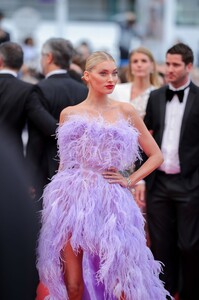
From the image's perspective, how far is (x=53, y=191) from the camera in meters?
5.37

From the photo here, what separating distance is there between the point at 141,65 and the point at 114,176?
300 centimetres

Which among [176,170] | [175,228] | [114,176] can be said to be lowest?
[175,228]

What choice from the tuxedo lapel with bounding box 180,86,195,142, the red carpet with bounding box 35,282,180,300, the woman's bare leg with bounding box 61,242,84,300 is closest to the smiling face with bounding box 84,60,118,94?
the woman's bare leg with bounding box 61,242,84,300

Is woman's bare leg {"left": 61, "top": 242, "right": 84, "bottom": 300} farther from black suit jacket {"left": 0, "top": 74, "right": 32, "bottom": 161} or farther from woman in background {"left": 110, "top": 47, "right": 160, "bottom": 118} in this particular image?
woman in background {"left": 110, "top": 47, "right": 160, "bottom": 118}

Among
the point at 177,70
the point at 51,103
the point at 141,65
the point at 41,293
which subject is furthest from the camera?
the point at 141,65

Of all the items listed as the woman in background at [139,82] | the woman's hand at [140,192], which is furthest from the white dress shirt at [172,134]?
the woman in background at [139,82]

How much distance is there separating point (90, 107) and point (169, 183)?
5.23ft

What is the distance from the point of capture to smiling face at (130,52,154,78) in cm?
810

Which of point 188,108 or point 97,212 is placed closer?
point 97,212

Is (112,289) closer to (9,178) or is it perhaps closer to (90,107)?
(90,107)

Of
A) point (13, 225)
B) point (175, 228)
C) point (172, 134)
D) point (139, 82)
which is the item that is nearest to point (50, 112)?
point (172, 134)

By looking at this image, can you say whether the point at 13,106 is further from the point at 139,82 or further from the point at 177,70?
the point at 139,82

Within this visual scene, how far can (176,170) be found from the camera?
677cm

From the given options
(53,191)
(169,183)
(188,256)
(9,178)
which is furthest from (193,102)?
(9,178)
